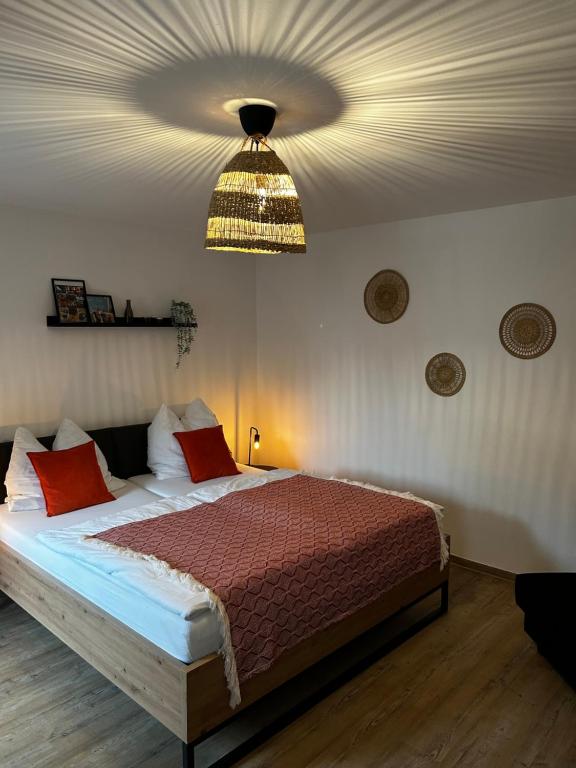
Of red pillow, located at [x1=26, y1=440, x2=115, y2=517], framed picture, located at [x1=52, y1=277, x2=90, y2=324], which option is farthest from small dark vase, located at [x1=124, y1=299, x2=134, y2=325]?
red pillow, located at [x1=26, y1=440, x2=115, y2=517]

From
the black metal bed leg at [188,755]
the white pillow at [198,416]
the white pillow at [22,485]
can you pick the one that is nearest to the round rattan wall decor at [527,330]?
the white pillow at [198,416]

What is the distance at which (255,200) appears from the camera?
2.14 metres

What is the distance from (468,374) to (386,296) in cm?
90

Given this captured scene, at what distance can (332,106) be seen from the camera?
6.58 ft

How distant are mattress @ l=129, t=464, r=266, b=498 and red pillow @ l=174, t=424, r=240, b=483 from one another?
7cm

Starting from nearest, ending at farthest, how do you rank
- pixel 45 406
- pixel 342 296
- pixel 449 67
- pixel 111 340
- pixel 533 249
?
pixel 449 67, pixel 533 249, pixel 45 406, pixel 111 340, pixel 342 296

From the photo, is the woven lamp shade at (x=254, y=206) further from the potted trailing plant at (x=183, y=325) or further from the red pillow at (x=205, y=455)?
the potted trailing plant at (x=183, y=325)

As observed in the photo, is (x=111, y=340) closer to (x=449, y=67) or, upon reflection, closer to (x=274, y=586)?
(x=274, y=586)

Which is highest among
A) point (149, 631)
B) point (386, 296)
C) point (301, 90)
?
point (301, 90)

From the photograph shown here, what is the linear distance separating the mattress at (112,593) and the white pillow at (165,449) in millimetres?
694

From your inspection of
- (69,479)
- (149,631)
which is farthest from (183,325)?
(149,631)

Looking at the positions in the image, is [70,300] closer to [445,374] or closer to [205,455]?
[205,455]

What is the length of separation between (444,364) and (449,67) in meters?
2.51

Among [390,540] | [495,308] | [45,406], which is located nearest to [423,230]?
[495,308]
